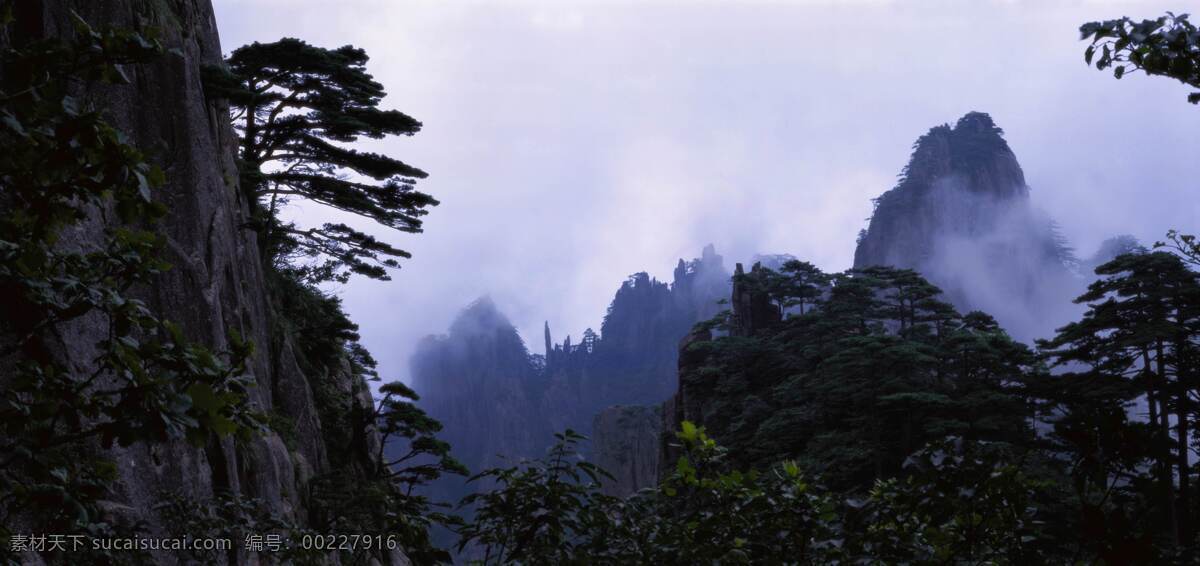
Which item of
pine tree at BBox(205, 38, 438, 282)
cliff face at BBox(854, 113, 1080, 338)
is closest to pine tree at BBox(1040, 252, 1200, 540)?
pine tree at BBox(205, 38, 438, 282)

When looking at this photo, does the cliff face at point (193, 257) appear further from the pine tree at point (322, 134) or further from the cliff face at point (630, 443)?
the cliff face at point (630, 443)

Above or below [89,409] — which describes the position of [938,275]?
above

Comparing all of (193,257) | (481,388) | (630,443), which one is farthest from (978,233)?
(193,257)

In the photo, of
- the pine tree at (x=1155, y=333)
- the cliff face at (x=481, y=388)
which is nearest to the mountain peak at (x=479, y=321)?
the cliff face at (x=481, y=388)

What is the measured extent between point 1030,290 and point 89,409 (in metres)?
71.0

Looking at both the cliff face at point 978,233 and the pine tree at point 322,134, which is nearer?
the pine tree at point 322,134

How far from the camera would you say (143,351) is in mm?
1853

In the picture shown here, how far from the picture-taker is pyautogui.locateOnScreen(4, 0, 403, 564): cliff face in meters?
6.26

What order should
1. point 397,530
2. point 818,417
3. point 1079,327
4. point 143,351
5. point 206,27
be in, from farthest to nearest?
point 818,417 < point 1079,327 < point 206,27 < point 397,530 < point 143,351

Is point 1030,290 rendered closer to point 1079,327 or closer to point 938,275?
point 938,275

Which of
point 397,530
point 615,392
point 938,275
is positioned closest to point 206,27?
point 397,530

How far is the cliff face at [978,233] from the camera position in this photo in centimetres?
6200

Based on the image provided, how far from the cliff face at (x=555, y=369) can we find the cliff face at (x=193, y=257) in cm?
7480

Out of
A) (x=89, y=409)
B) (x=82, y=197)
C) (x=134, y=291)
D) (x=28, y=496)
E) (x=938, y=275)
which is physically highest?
(x=938, y=275)
